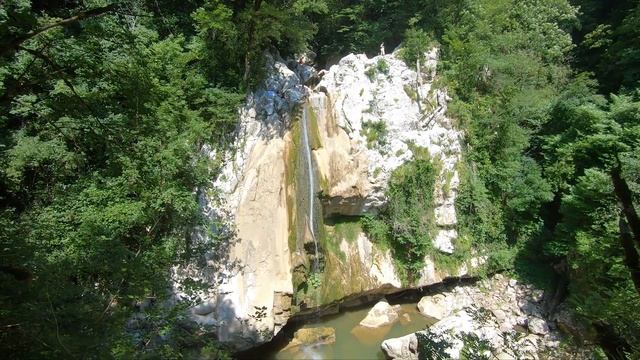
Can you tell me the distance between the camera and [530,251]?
12430 mm

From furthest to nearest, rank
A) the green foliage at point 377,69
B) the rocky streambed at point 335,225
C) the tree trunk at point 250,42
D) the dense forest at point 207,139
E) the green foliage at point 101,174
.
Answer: the green foliage at point 377,69 → the tree trunk at point 250,42 → the rocky streambed at point 335,225 → the dense forest at point 207,139 → the green foliage at point 101,174

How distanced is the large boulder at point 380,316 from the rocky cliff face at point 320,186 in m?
0.53

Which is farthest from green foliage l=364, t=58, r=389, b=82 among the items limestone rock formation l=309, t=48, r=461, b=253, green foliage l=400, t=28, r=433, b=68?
green foliage l=400, t=28, r=433, b=68

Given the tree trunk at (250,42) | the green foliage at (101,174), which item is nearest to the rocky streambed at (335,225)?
the tree trunk at (250,42)

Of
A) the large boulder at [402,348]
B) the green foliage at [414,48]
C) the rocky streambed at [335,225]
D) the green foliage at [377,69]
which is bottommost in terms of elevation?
the large boulder at [402,348]

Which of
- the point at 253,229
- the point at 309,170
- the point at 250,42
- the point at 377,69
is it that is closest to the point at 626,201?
the point at 253,229

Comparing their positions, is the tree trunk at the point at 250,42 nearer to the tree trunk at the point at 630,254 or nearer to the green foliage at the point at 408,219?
the green foliage at the point at 408,219

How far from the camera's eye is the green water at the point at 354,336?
948 cm

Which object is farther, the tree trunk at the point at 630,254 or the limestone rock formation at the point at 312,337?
the limestone rock formation at the point at 312,337

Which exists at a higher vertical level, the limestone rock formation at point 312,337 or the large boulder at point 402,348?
the limestone rock formation at point 312,337

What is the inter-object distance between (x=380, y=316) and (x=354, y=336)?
1075 millimetres

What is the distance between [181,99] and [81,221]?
3938mm

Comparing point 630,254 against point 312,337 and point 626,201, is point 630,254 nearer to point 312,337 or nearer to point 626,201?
point 626,201

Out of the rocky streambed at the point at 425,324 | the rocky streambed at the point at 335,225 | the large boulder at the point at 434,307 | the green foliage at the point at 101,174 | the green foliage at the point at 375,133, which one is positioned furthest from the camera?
the green foliage at the point at 375,133
